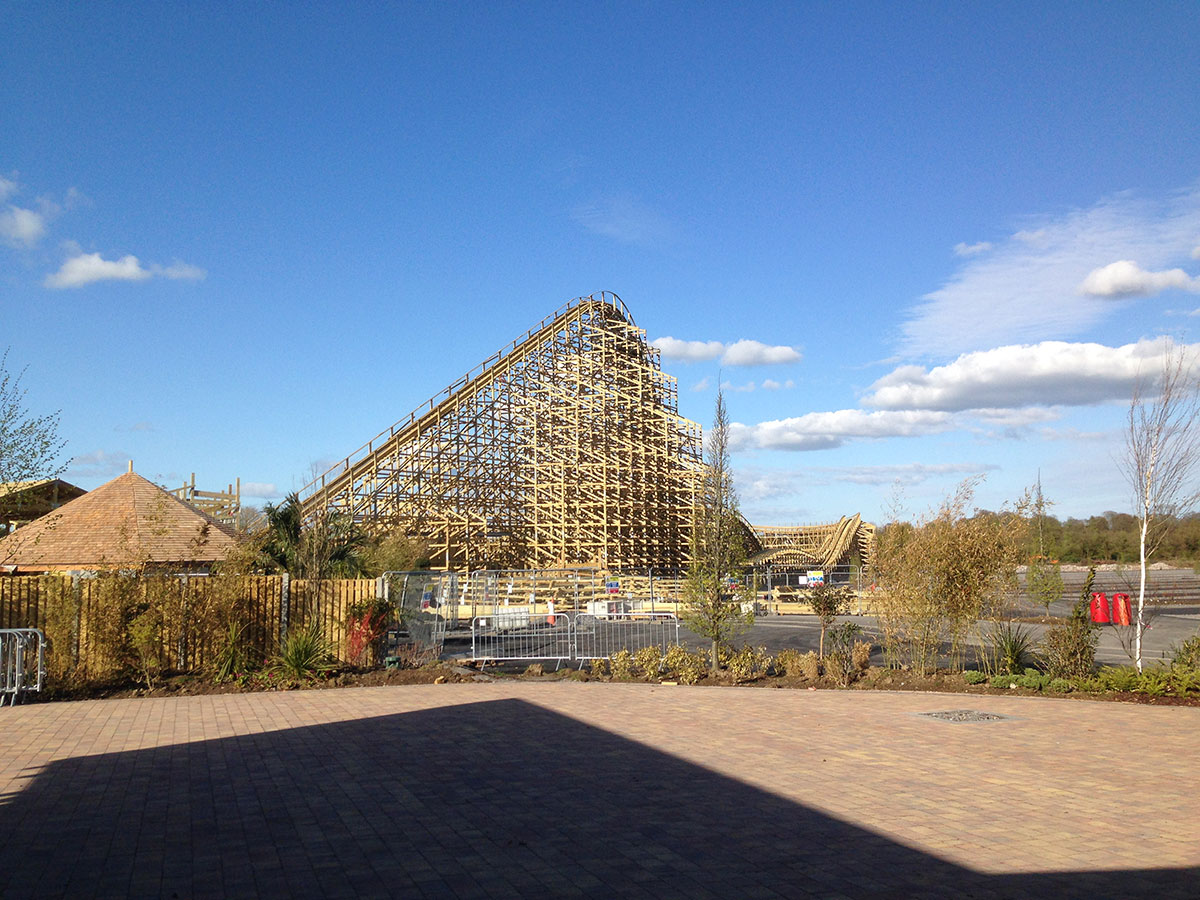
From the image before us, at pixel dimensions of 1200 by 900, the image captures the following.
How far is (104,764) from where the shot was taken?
26.9 feet

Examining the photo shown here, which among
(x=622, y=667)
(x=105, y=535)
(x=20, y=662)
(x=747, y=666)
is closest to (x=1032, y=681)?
(x=747, y=666)

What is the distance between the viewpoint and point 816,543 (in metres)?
58.8

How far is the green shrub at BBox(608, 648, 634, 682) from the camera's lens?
47.8 feet

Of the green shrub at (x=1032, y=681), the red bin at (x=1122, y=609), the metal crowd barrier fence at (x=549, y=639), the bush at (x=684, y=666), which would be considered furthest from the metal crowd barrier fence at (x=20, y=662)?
the red bin at (x=1122, y=609)

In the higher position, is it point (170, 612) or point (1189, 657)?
point (170, 612)

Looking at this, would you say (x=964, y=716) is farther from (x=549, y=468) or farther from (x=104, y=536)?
(x=549, y=468)

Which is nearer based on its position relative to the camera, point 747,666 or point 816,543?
point 747,666

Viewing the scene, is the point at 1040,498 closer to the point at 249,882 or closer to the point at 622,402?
the point at 249,882

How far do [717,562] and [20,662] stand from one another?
9781 millimetres

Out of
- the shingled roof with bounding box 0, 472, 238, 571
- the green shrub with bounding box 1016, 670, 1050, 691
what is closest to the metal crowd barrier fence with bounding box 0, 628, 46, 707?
the shingled roof with bounding box 0, 472, 238, 571

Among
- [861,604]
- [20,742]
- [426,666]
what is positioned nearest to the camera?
[20,742]

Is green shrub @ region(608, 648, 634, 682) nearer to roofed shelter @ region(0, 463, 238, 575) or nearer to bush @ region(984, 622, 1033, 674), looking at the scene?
bush @ region(984, 622, 1033, 674)

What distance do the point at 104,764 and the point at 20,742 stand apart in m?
1.76

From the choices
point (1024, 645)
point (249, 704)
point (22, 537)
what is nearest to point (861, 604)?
point (1024, 645)
